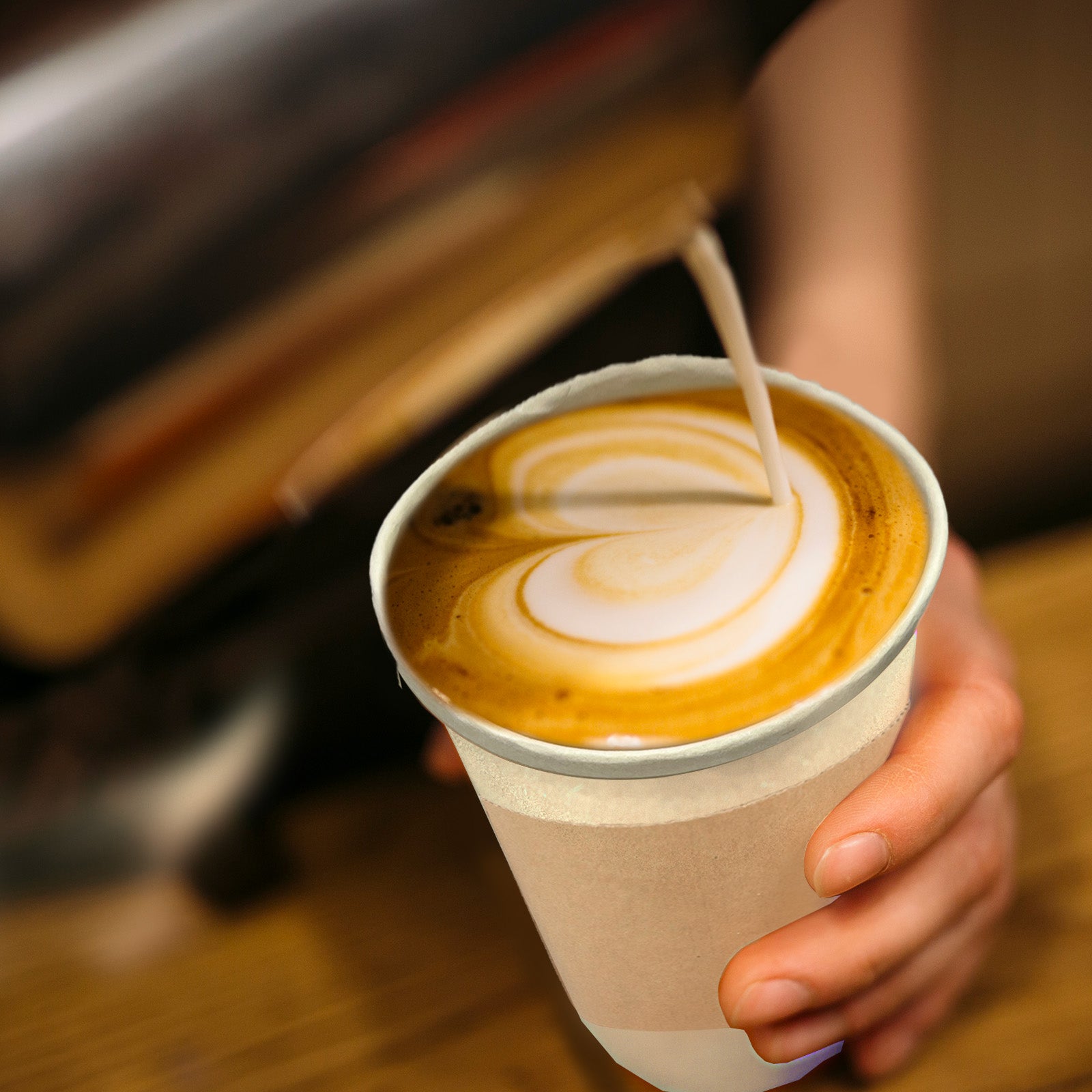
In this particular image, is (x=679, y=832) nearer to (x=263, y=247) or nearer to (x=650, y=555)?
(x=650, y=555)

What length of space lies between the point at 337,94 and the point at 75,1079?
0.40m

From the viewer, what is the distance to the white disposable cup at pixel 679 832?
0.25m

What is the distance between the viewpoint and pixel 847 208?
62cm

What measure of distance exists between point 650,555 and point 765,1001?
0.43 feet

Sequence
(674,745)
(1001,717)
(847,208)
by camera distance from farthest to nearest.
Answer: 1. (847,208)
2. (1001,717)
3. (674,745)

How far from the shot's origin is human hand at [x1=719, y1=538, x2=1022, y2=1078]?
29 cm

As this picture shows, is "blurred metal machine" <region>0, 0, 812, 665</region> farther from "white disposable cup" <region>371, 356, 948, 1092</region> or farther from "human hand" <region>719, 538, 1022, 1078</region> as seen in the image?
"human hand" <region>719, 538, 1022, 1078</region>

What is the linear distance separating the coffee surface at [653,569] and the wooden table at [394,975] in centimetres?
17

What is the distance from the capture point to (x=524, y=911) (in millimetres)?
413

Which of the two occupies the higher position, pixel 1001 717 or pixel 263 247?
pixel 263 247

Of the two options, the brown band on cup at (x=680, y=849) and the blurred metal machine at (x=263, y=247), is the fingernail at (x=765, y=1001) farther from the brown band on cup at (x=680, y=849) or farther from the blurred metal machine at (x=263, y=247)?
the blurred metal machine at (x=263, y=247)

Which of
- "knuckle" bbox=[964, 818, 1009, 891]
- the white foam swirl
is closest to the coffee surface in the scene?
the white foam swirl

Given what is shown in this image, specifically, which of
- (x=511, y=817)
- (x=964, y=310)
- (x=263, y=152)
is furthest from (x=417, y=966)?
(x=964, y=310)

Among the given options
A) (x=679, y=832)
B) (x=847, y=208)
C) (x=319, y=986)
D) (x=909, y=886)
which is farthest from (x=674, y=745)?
(x=847, y=208)
